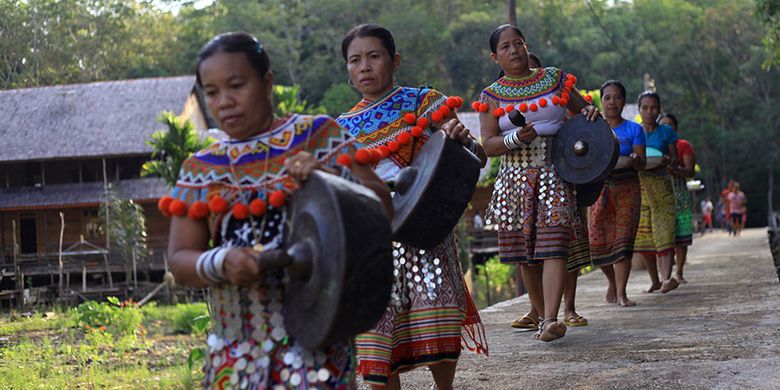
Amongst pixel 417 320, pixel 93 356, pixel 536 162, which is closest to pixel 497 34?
pixel 536 162

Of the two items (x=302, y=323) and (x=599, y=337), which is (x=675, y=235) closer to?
(x=599, y=337)

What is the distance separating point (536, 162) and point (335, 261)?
13.7ft

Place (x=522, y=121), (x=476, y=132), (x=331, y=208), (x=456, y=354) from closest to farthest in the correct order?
(x=331, y=208) → (x=456, y=354) → (x=522, y=121) → (x=476, y=132)

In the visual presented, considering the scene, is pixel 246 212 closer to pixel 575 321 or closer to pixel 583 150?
pixel 583 150

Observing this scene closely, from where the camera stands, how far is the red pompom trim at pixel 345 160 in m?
3.52

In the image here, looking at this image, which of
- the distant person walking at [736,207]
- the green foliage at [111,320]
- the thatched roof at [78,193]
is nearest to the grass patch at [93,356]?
the green foliage at [111,320]

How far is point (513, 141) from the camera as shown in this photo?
6.76 m

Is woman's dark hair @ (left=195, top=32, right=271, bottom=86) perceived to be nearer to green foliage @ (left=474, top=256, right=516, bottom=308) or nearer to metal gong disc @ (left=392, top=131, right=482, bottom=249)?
metal gong disc @ (left=392, top=131, right=482, bottom=249)

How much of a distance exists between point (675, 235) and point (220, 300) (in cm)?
848

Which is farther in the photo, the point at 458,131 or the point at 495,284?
the point at 495,284

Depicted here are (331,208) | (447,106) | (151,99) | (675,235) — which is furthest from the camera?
(151,99)

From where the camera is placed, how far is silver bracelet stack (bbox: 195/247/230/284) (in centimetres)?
319

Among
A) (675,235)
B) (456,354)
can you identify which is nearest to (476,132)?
(675,235)

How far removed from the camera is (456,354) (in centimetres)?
479
